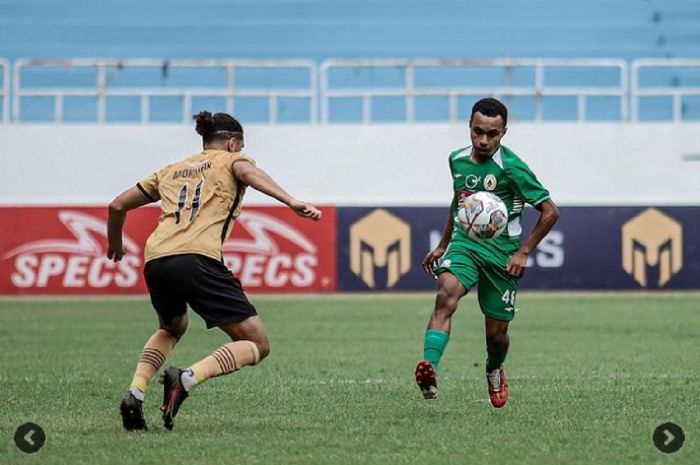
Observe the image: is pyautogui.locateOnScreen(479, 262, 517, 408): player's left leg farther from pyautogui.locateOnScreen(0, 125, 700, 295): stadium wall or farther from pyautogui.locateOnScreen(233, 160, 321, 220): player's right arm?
pyautogui.locateOnScreen(0, 125, 700, 295): stadium wall

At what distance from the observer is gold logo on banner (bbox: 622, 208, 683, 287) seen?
24109 millimetres

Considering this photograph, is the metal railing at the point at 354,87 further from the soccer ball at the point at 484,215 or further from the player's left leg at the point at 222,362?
the player's left leg at the point at 222,362

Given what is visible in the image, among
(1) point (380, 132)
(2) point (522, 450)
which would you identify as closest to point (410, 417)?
(2) point (522, 450)

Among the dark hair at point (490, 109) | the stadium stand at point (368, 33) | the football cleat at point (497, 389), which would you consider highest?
the stadium stand at point (368, 33)

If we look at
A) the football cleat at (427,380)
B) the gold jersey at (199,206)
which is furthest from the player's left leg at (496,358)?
the gold jersey at (199,206)

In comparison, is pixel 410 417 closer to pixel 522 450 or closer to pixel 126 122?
pixel 522 450

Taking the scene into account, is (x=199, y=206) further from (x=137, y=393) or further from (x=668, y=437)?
(x=668, y=437)

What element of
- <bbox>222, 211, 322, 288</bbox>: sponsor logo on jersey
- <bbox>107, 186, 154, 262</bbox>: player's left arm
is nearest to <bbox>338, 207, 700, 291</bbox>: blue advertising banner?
<bbox>222, 211, 322, 288</bbox>: sponsor logo on jersey

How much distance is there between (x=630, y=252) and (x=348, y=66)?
5873mm

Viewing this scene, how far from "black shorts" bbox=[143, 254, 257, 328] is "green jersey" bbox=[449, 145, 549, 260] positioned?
160cm

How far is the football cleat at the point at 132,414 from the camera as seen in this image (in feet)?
24.8

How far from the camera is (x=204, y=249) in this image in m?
7.65

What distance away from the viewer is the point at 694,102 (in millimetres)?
27969

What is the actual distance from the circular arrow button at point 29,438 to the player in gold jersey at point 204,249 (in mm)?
457
